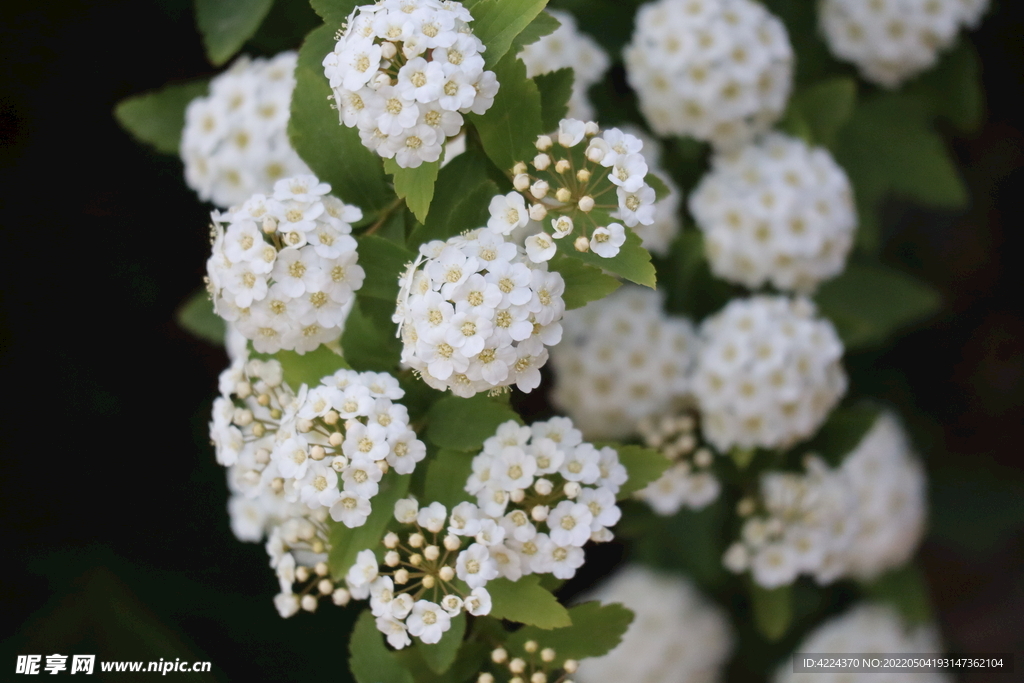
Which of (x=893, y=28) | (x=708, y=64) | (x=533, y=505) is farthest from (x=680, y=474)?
(x=893, y=28)

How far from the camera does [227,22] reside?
1980 millimetres

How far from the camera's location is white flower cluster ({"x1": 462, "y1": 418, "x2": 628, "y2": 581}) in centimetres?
139

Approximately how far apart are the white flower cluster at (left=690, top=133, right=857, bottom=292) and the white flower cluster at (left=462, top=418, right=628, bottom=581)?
105 cm

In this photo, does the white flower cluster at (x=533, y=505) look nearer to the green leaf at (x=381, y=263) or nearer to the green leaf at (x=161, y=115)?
the green leaf at (x=381, y=263)

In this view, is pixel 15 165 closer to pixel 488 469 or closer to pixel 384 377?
pixel 384 377

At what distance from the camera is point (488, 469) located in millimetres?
1422

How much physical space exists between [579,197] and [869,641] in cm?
205

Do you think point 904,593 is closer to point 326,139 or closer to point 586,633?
point 586,633

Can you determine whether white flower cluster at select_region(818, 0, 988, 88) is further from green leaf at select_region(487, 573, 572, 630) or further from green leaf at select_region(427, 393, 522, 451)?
green leaf at select_region(487, 573, 572, 630)

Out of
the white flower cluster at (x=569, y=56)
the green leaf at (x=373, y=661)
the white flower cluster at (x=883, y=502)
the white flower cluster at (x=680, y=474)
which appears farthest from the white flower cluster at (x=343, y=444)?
the white flower cluster at (x=883, y=502)

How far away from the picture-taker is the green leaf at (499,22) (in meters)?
1.26

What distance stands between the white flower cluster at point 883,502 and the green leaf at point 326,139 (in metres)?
1.72

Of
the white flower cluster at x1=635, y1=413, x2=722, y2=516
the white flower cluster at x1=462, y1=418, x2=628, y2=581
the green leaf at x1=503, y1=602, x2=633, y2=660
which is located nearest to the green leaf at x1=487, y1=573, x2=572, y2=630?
the white flower cluster at x1=462, y1=418, x2=628, y2=581

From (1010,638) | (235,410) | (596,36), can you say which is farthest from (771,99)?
(1010,638)
